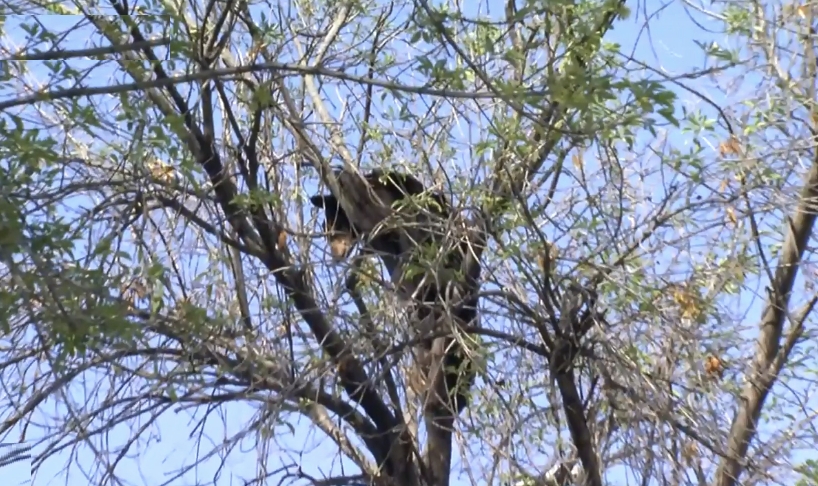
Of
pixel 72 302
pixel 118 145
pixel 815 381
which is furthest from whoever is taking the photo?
pixel 815 381

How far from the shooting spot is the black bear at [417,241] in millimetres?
5062

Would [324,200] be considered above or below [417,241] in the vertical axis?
above

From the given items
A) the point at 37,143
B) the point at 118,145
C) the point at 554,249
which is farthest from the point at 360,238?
the point at 37,143

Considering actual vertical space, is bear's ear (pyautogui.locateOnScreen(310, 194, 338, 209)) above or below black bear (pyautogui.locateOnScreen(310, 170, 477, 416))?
above

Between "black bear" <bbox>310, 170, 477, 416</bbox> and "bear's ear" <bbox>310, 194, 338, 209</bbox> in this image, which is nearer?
"black bear" <bbox>310, 170, 477, 416</bbox>

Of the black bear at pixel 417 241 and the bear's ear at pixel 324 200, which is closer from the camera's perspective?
the black bear at pixel 417 241

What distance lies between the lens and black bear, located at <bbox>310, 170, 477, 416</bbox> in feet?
16.6

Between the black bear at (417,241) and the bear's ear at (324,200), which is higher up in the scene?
the bear's ear at (324,200)

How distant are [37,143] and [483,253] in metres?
2.18

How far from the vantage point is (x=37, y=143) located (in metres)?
3.42

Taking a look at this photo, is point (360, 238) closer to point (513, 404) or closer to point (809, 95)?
point (513, 404)

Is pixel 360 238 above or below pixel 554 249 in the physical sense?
above

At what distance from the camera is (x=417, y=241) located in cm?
513

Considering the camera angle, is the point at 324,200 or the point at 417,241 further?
the point at 324,200
